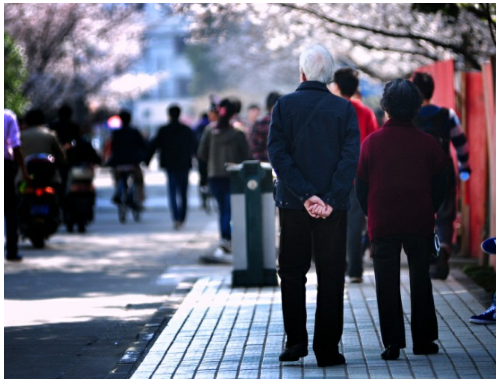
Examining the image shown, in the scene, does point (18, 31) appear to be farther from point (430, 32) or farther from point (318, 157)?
point (318, 157)

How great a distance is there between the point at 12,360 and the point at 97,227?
494 inches

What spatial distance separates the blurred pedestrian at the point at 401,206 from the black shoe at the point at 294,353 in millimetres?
469

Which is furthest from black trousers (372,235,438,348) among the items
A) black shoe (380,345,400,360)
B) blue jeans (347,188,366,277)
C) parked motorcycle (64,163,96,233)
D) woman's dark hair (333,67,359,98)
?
parked motorcycle (64,163,96,233)

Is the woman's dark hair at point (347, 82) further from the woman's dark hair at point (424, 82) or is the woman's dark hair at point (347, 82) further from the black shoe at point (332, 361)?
the black shoe at point (332, 361)

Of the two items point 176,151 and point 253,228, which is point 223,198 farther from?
point 176,151

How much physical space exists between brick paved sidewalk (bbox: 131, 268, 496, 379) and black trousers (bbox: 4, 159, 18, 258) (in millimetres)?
3290

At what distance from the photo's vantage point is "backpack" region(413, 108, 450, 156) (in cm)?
1020

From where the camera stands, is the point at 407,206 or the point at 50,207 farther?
the point at 50,207

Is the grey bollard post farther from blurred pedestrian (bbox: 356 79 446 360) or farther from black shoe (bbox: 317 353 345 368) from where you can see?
black shoe (bbox: 317 353 345 368)

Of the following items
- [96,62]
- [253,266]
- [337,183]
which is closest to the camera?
[337,183]

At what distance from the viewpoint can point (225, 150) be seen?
14.2 m

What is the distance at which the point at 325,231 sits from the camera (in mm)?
6715

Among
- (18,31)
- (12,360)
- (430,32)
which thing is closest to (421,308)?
(12,360)

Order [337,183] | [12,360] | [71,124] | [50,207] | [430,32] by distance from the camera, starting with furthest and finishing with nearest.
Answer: [430,32] < [71,124] < [50,207] < [12,360] < [337,183]
